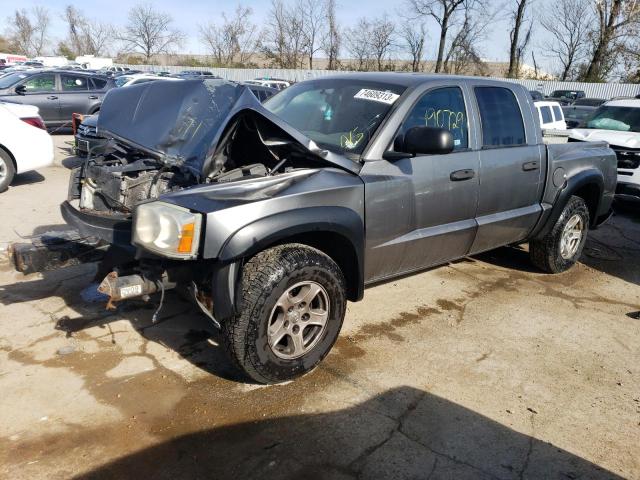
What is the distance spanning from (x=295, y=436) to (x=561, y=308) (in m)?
3.05

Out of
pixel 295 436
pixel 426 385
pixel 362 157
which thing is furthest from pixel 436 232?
pixel 295 436

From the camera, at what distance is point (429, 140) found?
325 cm

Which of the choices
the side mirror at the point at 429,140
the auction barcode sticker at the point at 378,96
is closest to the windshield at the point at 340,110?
the auction barcode sticker at the point at 378,96

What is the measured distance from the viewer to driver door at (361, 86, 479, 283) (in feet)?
11.3

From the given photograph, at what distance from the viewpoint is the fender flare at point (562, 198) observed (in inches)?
195

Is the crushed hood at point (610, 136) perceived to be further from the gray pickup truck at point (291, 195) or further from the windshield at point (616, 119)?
the gray pickup truck at point (291, 195)

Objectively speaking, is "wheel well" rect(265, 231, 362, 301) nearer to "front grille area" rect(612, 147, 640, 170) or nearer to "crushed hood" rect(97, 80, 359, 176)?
"crushed hood" rect(97, 80, 359, 176)

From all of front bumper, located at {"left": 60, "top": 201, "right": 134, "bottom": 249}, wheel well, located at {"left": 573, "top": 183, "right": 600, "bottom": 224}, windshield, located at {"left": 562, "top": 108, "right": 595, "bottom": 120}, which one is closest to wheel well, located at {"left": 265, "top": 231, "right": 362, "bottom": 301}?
front bumper, located at {"left": 60, "top": 201, "right": 134, "bottom": 249}

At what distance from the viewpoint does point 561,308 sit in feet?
15.3

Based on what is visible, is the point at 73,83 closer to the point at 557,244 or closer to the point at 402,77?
the point at 402,77

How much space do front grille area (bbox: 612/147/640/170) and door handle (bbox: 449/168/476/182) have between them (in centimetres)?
552

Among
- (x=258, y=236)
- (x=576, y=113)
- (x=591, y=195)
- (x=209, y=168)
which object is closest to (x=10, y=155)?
(x=209, y=168)

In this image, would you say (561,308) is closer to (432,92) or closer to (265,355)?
A: (432,92)

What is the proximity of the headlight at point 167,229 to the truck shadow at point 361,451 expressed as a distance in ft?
3.23
